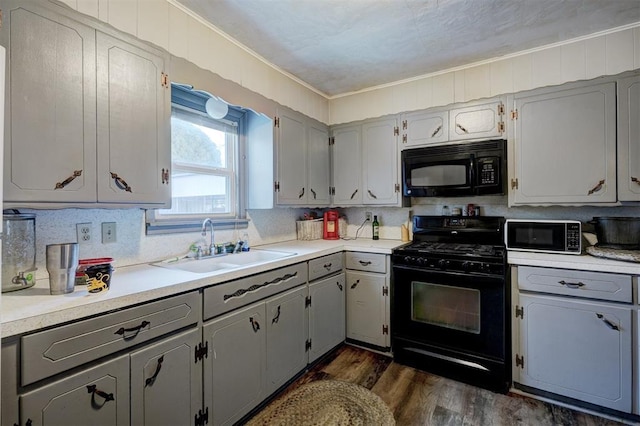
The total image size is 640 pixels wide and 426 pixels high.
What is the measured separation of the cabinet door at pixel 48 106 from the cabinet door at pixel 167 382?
0.75 meters

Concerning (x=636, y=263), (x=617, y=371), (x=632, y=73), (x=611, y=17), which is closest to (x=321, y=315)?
(x=617, y=371)

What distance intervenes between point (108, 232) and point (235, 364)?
1.03 m

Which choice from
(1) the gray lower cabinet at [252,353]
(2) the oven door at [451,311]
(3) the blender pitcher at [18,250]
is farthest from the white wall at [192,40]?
(2) the oven door at [451,311]

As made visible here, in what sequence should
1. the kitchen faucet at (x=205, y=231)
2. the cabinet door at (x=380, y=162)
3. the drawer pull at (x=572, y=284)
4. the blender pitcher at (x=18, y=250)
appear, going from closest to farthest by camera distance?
the blender pitcher at (x=18, y=250), the drawer pull at (x=572, y=284), the kitchen faucet at (x=205, y=231), the cabinet door at (x=380, y=162)

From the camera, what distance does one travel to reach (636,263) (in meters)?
1.82

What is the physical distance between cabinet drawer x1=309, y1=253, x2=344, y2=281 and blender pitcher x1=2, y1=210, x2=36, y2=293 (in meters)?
1.57

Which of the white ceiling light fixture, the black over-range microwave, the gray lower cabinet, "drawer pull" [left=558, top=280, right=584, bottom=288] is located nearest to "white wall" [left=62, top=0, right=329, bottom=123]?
the white ceiling light fixture

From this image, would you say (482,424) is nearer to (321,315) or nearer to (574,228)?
(321,315)

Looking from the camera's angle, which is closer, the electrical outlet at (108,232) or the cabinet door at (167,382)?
the cabinet door at (167,382)

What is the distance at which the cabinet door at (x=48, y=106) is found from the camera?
1.16m

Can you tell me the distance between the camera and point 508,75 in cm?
250

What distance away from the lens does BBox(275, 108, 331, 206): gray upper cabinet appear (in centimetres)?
262

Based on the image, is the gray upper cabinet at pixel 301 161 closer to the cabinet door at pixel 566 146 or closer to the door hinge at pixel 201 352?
the door hinge at pixel 201 352

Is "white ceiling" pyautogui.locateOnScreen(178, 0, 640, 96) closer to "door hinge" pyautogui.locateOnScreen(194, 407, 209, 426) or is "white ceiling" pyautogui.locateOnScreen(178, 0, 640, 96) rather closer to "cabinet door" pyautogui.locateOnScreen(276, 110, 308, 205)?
"cabinet door" pyautogui.locateOnScreen(276, 110, 308, 205)
